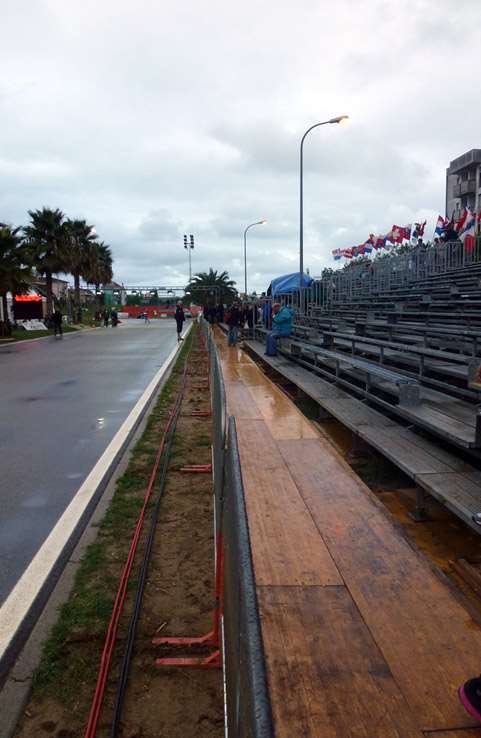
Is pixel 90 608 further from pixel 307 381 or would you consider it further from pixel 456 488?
pixel 307 381

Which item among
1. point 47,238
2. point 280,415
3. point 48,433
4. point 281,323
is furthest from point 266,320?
point 47,238

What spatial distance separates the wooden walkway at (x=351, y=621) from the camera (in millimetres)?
2277

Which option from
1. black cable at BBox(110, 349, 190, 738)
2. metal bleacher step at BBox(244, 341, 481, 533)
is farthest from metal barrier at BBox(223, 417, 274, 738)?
metal bleacher step at BBox(244, 341, 481, 533)

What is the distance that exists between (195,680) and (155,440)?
548cm

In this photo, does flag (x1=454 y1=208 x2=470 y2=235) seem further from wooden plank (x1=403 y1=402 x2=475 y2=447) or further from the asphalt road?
wooden plank (x1=403 y1=402 x2=475 y2=447)

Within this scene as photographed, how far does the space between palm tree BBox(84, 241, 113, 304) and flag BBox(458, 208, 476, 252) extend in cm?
3881

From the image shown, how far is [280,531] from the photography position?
411 centimetres

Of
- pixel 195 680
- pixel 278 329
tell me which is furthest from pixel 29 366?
pixel 195 680

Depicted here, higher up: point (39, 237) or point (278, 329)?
point (39, 237)

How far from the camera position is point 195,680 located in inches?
122

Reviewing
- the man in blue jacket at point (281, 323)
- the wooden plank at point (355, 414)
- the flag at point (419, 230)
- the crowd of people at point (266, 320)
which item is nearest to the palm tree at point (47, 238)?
the crowd of people at point (266, 320)

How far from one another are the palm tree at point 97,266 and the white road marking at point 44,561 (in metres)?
53.2

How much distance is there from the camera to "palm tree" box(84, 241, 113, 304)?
57884 millimetres

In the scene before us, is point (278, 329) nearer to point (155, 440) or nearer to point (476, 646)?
point (155, 440)
